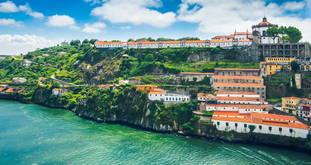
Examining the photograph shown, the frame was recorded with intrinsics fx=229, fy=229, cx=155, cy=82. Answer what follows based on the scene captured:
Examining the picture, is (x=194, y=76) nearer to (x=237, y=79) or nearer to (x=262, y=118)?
(x=237, y=79)

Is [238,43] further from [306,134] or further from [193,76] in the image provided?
[306,134]

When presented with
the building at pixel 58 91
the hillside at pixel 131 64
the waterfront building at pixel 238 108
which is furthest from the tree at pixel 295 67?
the building at pixel 58 91

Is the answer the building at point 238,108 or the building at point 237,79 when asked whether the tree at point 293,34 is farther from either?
the building at point 238,108

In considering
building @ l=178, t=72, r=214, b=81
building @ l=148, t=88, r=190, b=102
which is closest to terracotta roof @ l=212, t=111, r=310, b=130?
building @ l=148, t=88, r=190, b=102

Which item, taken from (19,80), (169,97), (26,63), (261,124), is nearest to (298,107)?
(261,124)

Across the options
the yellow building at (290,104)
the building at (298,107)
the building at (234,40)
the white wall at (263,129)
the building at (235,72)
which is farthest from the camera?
the building at (234,40)

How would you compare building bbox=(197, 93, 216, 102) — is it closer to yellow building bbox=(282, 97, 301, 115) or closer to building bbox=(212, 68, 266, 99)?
building bbox=(212, 68, 266, 99)
